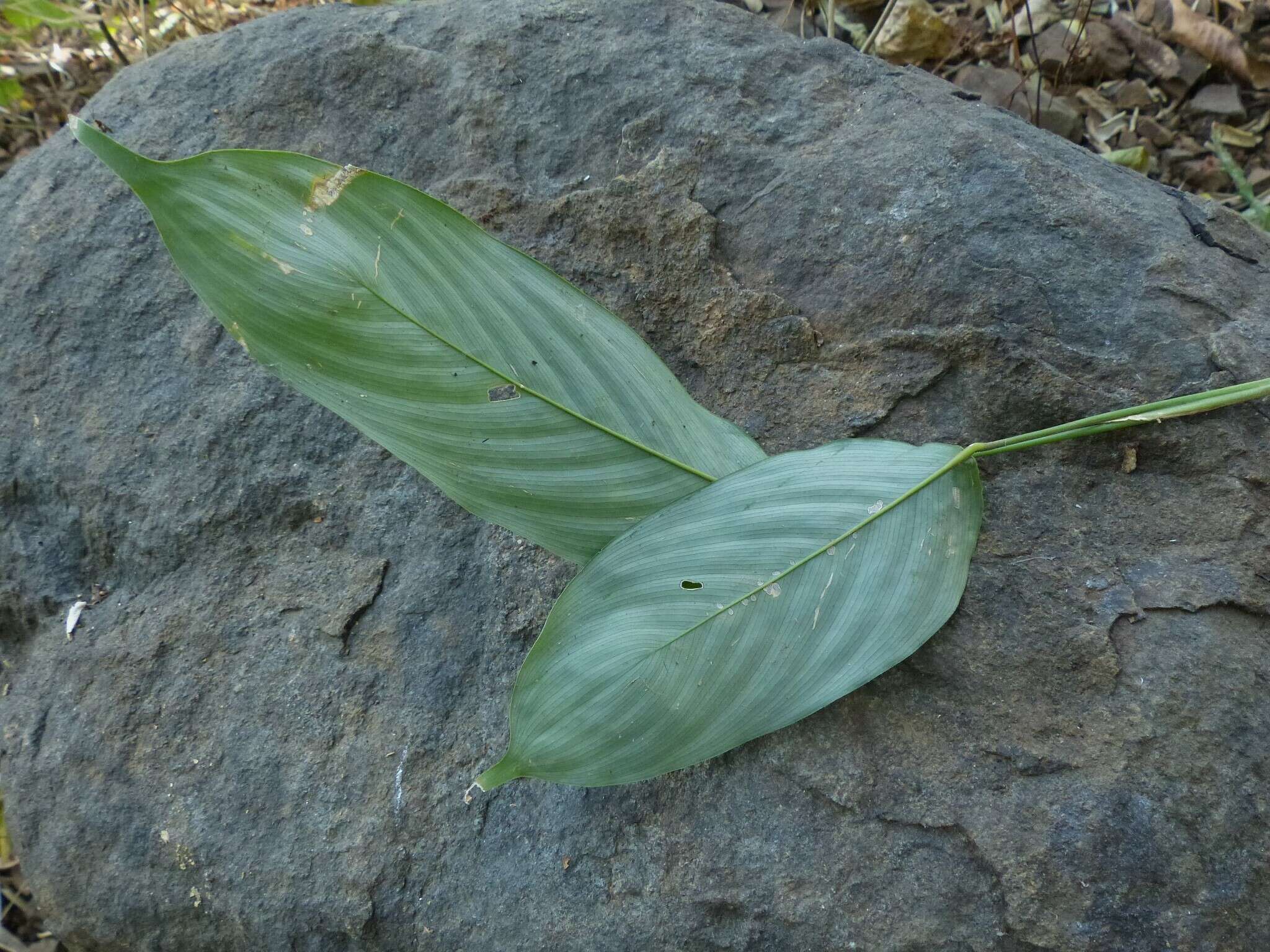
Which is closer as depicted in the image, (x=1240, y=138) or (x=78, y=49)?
(x=1240, y=138)

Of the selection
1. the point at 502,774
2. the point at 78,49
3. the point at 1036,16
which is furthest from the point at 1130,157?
the point at 78,49

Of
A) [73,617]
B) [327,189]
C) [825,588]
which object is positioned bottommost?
[825,588]

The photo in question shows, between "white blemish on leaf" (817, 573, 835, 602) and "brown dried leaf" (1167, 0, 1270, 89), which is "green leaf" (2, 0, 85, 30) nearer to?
"white blemish on leaf" (817, 573, 835, 602)

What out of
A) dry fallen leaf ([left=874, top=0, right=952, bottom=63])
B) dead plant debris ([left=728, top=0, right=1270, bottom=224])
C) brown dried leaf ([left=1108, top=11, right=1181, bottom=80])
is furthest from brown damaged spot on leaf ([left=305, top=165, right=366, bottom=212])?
brown dried leaf ([left=1108, top=11, right=1181, bottom=80])

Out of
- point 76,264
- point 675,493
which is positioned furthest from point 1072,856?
point 76,264

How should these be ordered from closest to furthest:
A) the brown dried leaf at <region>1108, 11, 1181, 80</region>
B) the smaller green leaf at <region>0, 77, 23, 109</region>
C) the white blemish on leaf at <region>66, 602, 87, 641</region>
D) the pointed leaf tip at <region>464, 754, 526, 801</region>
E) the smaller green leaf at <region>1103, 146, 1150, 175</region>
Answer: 1. the pointed leaf tip at <region>464, 754, 526, 801</region>
2. the white blemish on leaf at <region>66, 602, 87, 641</region>
3. the smaller green leaf at <region>1103, 146, 1150, 175</region>
4. the brown dried leaf at <region>1108, 11, 1181, 80</region>
5. the smaller green leaf at <region>0, 77, 23, 109</region>

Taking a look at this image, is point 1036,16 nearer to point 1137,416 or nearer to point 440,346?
Answer: point 1137,416

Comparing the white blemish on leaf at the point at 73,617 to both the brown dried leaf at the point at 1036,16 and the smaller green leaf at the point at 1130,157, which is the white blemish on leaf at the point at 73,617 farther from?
the brown dried leaf at the point at 1036,16
